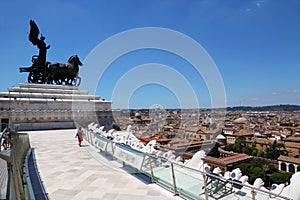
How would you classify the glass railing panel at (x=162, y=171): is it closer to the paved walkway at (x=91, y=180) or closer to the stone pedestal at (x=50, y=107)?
the paved walkway at (x=91, y=180)

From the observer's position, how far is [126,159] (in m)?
6.05

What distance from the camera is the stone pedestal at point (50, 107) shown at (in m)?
16.8

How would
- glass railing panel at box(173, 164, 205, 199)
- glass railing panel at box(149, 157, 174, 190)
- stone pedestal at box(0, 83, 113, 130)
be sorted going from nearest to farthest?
glass railing panel at box(173, 164, 205, 199) < glass railing panel at box(149, 157, 174, 190) < stone pedestal at box(0, 83, 113, 130)

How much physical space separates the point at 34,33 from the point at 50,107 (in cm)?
869

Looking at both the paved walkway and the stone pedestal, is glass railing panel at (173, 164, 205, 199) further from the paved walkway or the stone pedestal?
the stone pedestal

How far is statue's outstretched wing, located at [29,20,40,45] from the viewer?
21.9 m

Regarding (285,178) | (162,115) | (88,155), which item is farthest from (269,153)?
(88,155)

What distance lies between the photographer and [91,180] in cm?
523

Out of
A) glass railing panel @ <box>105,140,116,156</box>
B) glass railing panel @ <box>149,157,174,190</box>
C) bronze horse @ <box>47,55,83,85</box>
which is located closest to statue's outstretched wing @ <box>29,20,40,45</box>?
bronze horse @ <box>47,55,83,85</box>

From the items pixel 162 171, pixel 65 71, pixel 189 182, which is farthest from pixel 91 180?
pixel 65 71

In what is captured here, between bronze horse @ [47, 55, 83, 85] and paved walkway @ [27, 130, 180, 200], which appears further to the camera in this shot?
bronze horse @ [47, 55, 83, 85]

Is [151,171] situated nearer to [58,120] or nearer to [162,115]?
[58,120]

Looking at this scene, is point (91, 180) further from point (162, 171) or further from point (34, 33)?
point (34, 33)

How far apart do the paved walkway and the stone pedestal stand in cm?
984
